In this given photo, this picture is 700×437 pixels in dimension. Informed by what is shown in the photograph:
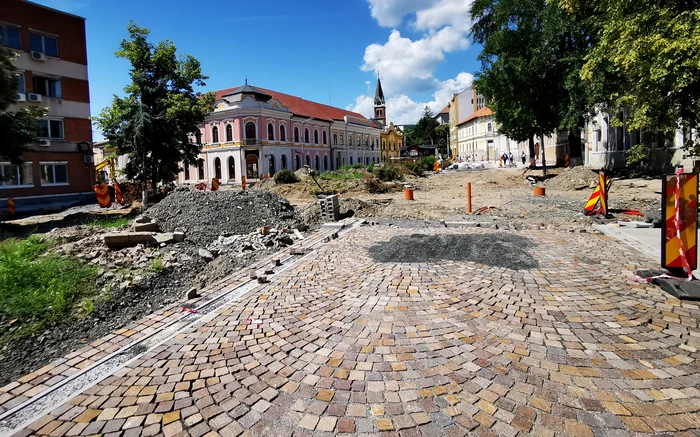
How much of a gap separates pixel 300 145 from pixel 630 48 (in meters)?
46.6

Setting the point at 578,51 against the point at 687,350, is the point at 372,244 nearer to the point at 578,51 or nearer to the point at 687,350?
the point at 687,350

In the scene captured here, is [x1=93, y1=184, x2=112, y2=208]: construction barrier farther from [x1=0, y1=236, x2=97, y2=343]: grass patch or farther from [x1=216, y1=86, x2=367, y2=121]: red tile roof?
[x1=216, y1=86, x2=367, y2=121]: red tile roof

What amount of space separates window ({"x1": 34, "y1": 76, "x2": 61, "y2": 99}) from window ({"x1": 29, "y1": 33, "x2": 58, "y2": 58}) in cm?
174

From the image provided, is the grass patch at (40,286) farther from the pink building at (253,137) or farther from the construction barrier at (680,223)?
the pink building at (253,137)

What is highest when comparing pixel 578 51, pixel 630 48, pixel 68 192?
pixel 578 51

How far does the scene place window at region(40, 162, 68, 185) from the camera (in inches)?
1038

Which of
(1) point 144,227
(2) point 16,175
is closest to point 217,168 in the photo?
A: (2) point 16,175

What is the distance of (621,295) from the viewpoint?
5168 millimetres

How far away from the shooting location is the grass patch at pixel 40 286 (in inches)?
211

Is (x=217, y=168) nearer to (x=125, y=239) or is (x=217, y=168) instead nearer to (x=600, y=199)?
(x=125, y=239)

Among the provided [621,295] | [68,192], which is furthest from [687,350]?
[68,192]

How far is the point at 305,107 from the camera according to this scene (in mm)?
61250

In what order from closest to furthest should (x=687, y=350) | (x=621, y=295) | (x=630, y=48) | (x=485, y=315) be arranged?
(x=687, y=350), (x=485, y=315), (x=621, y=295), (x=630, y=48)

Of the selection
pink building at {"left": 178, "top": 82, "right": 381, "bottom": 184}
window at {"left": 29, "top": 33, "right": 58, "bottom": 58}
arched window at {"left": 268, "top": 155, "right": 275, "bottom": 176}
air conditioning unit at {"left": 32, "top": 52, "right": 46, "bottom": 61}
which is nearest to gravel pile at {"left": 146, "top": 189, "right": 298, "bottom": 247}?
air conditioning unit at {"left": 32, "top": 52, "right": 46, "bottom": 61}
